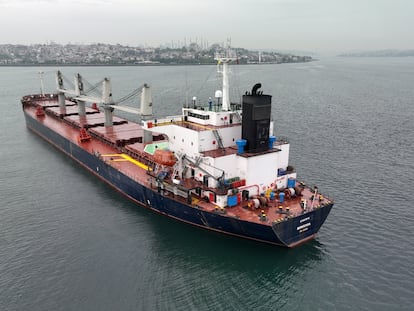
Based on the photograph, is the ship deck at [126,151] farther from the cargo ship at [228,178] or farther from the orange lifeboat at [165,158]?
the orange lifeboat at [165,158]

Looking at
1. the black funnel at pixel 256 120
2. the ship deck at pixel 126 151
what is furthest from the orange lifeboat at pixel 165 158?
the black funnel at pixel 256 120

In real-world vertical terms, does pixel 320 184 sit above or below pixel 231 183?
below

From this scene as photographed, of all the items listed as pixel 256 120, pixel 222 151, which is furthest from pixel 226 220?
pixel 256 120

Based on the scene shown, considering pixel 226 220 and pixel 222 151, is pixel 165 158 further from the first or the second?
pixel 226 220

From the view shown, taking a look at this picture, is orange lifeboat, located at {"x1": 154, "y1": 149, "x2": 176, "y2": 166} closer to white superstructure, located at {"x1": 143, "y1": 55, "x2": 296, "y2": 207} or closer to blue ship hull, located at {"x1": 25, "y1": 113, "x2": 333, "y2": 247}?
white superstructure, located at {"x1": 143, "y1": 55, "x2": 296, "y2": 207}

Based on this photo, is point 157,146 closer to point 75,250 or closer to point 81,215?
point 81,215

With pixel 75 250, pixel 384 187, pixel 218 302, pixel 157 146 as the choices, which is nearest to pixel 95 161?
pixel 157 146
